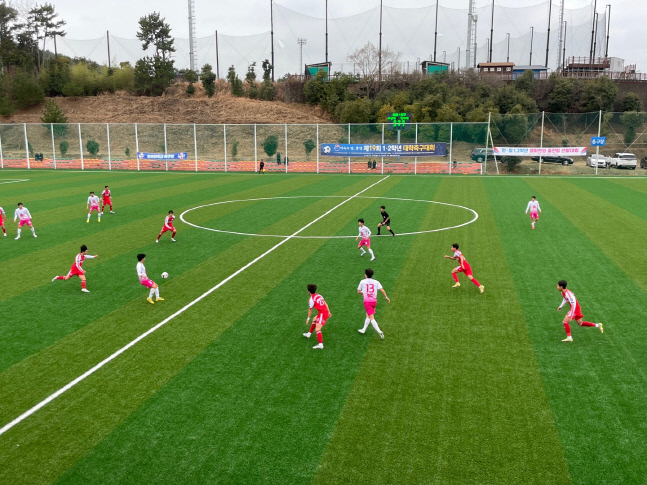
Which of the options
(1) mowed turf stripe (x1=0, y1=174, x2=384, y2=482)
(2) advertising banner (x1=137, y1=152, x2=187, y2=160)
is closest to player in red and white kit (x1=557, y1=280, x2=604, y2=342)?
(1) mowed turf stripe (x1=0, y1=174, x2=384, y2=482)

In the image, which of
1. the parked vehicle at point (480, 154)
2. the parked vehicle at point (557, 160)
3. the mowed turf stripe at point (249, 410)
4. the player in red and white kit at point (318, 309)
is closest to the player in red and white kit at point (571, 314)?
the mowed turf stripe at point (249, 410)

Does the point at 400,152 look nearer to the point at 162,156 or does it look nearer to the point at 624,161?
the point at 624,161

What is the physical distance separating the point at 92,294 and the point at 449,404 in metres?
10.6

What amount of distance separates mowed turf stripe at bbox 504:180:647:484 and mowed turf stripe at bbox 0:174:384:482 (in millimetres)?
6924

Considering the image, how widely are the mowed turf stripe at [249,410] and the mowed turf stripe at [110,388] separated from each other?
0.31 m

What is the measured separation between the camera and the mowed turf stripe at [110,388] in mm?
7854

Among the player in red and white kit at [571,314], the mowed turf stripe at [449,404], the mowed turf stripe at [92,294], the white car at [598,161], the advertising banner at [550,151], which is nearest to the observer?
the mowed turf stripe at [449,404]

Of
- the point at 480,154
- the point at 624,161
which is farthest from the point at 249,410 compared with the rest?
the point at 624,161

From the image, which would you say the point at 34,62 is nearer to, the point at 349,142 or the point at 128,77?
the point at 128,77

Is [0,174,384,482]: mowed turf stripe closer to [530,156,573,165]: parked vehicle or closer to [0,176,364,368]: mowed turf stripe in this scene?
[0,176,364,368]: mowed turf stripe

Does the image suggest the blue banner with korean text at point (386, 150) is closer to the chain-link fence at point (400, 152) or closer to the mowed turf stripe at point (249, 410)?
the chain-link fence at point (400, 152)

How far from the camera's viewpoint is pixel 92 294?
1532 cm

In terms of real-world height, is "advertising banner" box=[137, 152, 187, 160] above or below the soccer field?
above

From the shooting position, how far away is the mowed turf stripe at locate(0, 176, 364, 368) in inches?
481
